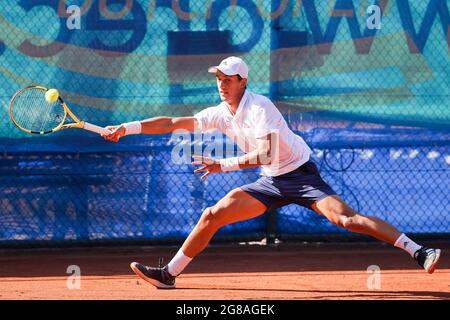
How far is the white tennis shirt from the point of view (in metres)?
5.71

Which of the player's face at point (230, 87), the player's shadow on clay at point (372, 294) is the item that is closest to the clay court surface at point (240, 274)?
the player's shadow on clay at point (372, 294)

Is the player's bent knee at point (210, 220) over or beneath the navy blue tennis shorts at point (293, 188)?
beneath

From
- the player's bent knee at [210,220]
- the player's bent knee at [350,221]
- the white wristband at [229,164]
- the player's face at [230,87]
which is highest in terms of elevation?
the player's face at [230,87]

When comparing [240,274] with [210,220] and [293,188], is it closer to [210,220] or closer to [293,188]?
[210,220]

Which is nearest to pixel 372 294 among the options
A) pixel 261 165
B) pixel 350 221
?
pixel 350 221

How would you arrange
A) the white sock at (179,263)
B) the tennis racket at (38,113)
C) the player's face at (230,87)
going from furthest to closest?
the tennis racket at (38,113) → the white sock at (179,263) → the player's face at (230,87)

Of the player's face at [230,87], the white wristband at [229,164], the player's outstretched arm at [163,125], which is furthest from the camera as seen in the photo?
the player's outstretched arm at [163,125]

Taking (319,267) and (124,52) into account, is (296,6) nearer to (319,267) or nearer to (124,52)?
(124,52)

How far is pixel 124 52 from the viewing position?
7707mm

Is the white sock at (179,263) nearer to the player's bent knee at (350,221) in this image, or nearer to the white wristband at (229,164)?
the white wristband at (229,164)

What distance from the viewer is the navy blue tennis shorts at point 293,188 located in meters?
5.83

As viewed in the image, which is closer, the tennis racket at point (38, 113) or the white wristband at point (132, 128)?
the white wristband at point (132, 128)

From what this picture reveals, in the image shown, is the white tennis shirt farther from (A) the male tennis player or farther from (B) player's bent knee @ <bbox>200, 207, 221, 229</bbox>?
(B) player's bent knee @ <bbox>200, 207, 221, 229</bbox>

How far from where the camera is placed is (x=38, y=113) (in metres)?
6.71
